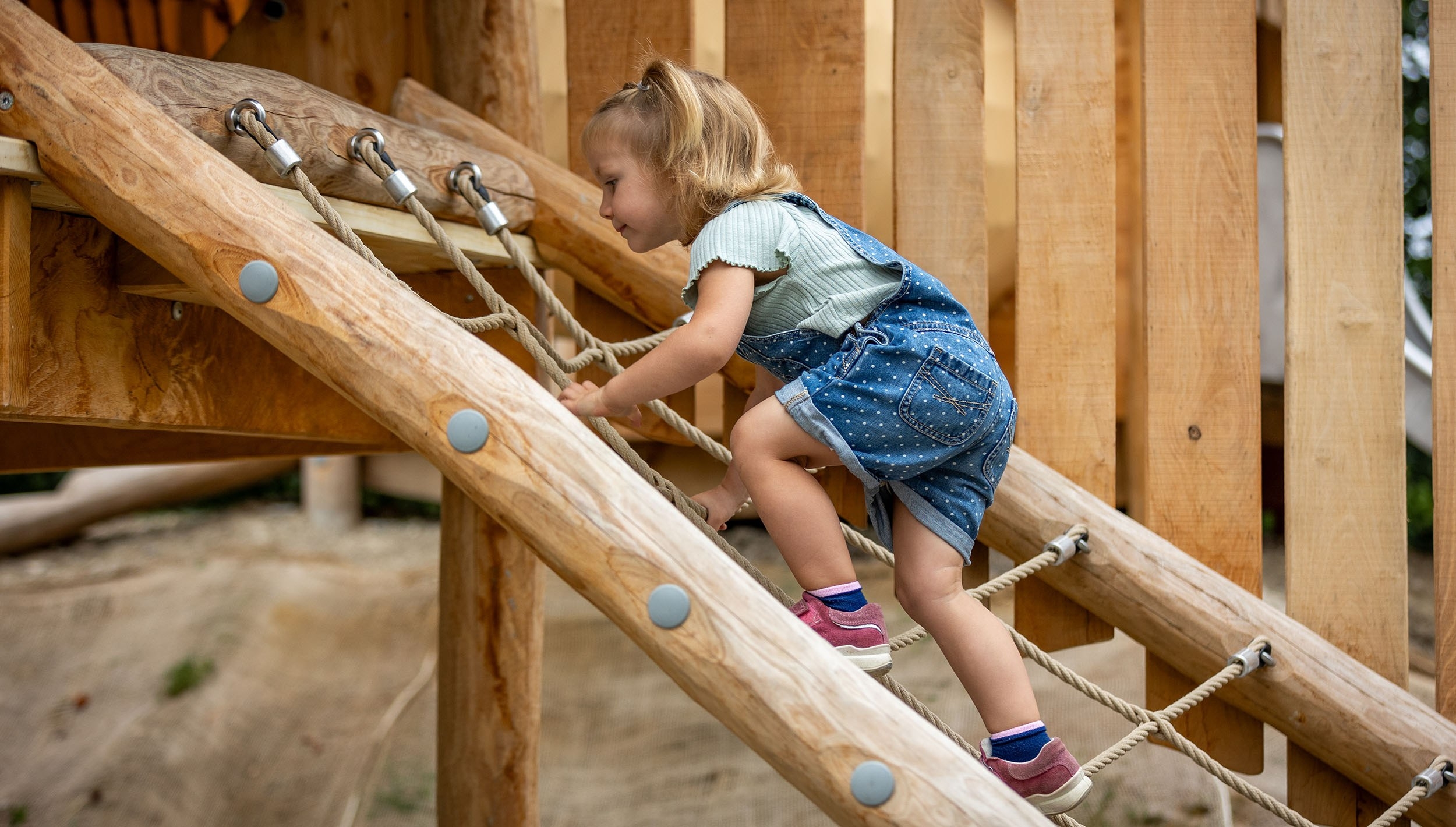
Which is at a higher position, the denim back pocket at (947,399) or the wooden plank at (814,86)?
the wooden plank at (814,86)

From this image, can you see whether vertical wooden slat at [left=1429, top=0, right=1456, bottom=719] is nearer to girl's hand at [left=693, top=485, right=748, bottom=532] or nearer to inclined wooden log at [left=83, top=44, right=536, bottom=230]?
girl's hand at [left=693, top=485, right=748, bottom=532]

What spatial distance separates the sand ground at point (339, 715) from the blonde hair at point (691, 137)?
6.80 ft

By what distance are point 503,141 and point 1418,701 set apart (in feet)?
5.69

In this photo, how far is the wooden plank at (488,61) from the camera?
2.02m

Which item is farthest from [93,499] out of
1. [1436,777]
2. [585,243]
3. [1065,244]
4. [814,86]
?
[1436,777]

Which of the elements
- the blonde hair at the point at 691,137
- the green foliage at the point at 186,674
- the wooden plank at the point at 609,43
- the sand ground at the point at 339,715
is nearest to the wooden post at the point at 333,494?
the sand ground at the point at 339,715

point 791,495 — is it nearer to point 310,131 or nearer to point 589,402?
point 589,402

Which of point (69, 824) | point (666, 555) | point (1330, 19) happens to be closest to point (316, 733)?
point (69, 824)

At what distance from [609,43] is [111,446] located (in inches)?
48.1

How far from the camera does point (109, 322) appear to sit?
139 cm

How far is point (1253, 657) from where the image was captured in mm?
1649

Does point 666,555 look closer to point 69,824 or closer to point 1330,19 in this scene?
point 1330,19

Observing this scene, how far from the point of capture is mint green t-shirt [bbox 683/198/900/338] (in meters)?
1.21

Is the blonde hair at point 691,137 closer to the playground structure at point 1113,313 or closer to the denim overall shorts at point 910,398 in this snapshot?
the denim overall shorts at point 910,398
